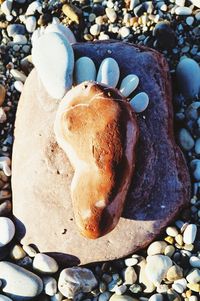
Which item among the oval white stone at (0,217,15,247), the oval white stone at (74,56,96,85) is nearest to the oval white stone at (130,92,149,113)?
the oval white stone at (74,56,96,85)

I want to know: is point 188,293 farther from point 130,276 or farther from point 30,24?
point 30,24

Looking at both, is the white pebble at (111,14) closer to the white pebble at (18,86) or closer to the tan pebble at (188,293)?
the white pebble at (18,86)

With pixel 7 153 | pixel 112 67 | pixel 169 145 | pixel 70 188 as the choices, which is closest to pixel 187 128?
pixel 169 145

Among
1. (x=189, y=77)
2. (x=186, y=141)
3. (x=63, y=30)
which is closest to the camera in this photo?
(x=186, y=141)

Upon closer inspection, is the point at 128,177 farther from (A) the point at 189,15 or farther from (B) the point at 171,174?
(A) the point at 189,15

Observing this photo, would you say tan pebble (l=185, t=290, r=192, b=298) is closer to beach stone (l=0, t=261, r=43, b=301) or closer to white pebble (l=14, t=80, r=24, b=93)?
beach stone (l=0, t=261, r=43, b=301)

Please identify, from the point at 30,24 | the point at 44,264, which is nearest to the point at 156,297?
the point at 44,264
